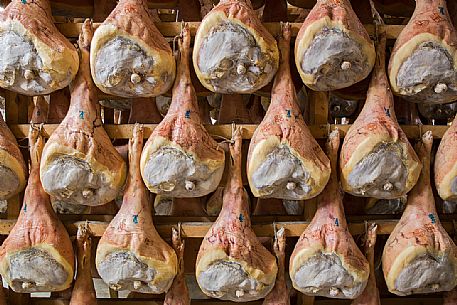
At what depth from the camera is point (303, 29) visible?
2.96 metres

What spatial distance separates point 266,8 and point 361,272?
1.57 meters

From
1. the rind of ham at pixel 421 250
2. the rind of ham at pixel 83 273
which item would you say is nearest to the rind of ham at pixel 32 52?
the rind of ham at pixel 83 273

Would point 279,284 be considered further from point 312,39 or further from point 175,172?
point 312,39

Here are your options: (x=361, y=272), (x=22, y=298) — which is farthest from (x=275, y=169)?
(x=22, y=298)

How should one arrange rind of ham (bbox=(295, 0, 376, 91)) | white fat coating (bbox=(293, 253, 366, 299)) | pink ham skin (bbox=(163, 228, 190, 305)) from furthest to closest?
pink ham skin (bbox=(163, 228, 190, 305)), white fat coating (bbox=(293, 253, 366, 299)), rind of ham (bbox=(295, 0, 376, 91))

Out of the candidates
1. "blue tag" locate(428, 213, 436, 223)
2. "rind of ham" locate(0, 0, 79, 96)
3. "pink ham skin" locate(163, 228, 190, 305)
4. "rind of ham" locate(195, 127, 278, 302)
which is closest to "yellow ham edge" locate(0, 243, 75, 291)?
"pink ham skin" locate(163, 228, 190, 305)

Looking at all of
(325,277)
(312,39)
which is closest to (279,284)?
(325,277)

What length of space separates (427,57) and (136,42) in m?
1.44

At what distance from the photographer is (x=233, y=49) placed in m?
2.91

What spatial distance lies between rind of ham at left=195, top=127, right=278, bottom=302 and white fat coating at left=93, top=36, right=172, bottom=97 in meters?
0.54

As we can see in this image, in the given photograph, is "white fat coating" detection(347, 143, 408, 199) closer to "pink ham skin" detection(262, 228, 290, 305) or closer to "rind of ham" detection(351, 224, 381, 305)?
"rind of ham" detection(351, 224, 381, 305)

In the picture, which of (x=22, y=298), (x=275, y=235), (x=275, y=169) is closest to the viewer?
(x=275, y=169)

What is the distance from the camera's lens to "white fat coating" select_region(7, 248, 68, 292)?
303cm

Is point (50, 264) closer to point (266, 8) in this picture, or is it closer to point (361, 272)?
point (361, 272)
